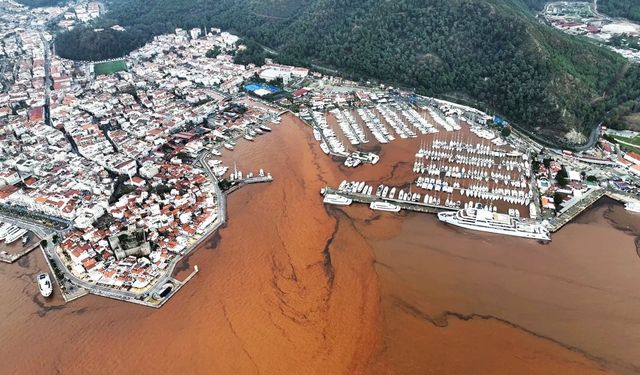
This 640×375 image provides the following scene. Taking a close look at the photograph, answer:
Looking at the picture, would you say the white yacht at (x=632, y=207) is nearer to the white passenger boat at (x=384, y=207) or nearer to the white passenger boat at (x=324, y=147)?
the white passenger boat at (x=384, y=207)

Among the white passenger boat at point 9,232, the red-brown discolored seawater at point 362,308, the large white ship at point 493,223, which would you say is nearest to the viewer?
the red-brown discolored seawater at point 362,308

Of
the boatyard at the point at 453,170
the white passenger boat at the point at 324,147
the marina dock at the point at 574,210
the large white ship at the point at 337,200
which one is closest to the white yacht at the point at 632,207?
the marina dock at the point at 574,210

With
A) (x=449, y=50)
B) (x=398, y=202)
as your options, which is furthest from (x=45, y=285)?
(x=449, y=50)

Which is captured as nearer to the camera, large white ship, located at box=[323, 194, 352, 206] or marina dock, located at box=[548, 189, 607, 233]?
marina dock, located at box=[548, 189, 607, 233]

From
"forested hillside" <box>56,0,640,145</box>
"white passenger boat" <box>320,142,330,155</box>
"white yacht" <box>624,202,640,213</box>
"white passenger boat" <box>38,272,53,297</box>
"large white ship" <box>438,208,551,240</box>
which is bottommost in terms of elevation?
"white passenger boat" <box>38,272,53,297</box>

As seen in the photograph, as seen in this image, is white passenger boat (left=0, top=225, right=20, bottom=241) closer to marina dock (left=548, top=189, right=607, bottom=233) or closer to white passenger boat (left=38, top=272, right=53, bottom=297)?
white passenger boat (left=38, top=272, right=53, bottom=297)

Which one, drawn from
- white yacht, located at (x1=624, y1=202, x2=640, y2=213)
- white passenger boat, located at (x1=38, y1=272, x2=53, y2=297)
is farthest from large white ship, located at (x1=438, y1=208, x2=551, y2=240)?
white passenger boat, located at (x1=38, y1=272, x2=53, y2=297)
